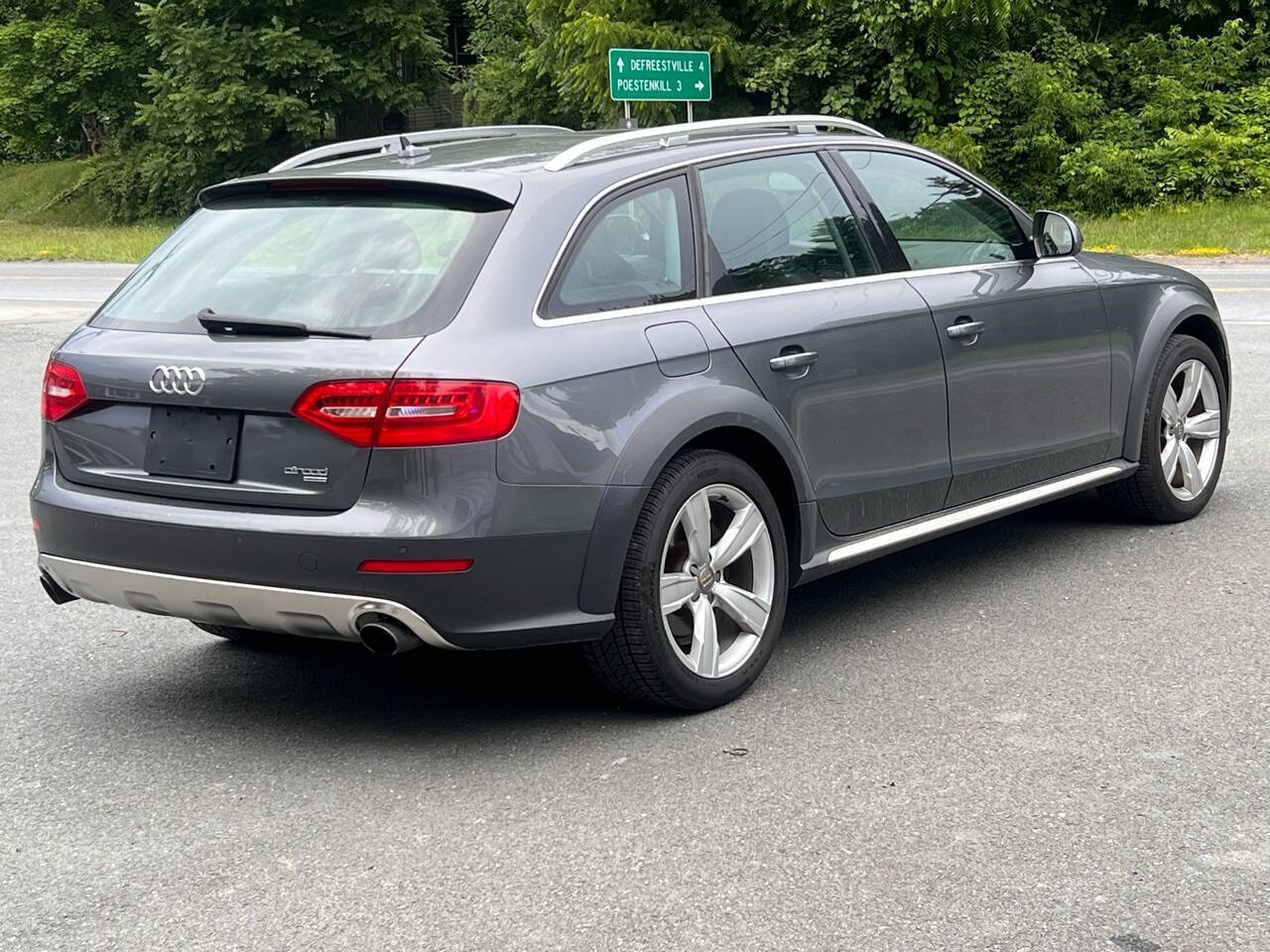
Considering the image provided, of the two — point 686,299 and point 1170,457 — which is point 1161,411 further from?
point 686,299

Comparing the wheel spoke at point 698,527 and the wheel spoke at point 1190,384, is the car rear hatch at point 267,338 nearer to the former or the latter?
the wheel spoke at point 698,527

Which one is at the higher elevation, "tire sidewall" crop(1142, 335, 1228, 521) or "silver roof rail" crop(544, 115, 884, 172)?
"silver roof rail" crop(544, 115, 884, 172)

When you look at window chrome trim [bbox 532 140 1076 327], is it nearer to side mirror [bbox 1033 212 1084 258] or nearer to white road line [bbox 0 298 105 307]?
side mirror [bbox 1033 212 1084 258]

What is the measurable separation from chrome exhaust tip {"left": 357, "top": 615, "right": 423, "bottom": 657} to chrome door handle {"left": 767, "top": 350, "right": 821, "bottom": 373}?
1369mm

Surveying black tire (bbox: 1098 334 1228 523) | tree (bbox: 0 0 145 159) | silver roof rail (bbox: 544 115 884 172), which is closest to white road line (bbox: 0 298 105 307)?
black tire (bbox: 1098 334 1228 523)

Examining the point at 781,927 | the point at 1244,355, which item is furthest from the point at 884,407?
the point at 1244,355

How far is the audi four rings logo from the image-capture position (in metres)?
4.39

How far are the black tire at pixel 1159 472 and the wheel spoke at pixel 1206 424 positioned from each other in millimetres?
41

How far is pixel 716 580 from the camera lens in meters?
4.78

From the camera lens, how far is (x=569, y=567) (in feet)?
14.3

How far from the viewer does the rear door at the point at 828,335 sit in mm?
4988

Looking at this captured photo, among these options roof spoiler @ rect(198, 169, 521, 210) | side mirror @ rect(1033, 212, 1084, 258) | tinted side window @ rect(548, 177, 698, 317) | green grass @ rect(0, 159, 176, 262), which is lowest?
green grass @ rect(0, 159, 176, 262)

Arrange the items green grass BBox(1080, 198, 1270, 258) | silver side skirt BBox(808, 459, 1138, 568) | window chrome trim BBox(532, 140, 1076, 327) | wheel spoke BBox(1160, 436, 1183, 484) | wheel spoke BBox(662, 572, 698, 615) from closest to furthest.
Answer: window chrome trim BBox(532, 140, 1076, 327), wheel spoke BBox(662, 572, 698, 615), silver side skirt BBox(808, 459, 1138, 568), wheel spoke BBox(1160, 436, 1183, 484), green grass BBox(1080, 198, 1270, 258)

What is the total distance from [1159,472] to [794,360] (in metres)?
2.36
